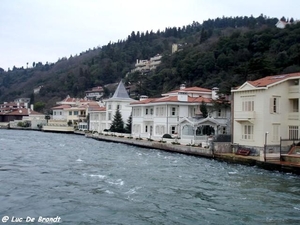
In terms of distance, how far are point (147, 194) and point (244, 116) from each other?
15979 mm

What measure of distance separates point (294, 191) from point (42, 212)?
10.8 meters

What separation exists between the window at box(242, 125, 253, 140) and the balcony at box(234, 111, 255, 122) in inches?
27.6

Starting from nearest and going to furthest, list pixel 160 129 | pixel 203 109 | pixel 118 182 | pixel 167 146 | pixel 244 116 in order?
pixel 118 182 → pixel 244 116 → pixel 167 146 → pixel 203 109 → pixel 160 129

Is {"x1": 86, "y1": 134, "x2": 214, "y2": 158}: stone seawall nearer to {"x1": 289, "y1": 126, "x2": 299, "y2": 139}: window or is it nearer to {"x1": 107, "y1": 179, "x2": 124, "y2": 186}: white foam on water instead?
{"x1": 289, "y1": 126, "x2": 299, "y2": 139}: window

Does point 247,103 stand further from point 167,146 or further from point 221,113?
point 221,113

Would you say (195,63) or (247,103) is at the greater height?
(195,63)

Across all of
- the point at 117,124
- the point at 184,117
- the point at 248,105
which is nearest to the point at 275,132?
the point at 248,105

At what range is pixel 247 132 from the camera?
2952 cm

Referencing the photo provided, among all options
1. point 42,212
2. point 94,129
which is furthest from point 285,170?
point 94,129

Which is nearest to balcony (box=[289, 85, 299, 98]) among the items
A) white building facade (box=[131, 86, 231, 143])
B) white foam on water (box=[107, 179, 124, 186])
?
white building facade (box=[131, 86, 231, 143])

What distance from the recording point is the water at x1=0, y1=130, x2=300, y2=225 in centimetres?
1248

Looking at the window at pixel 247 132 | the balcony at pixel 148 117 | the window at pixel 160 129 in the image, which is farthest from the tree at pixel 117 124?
the window at pixel 247 132

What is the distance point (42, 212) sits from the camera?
12.6 meters

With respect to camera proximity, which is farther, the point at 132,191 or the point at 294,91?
the point at 294,91
